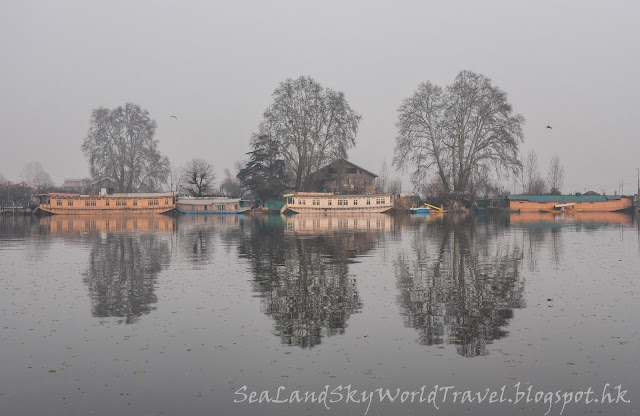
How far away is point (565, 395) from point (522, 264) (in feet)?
41.3

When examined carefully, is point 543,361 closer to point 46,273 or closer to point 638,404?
point 638,404

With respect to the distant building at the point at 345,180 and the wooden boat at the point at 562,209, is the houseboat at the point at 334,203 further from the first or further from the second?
the wooden boat at the point at 562,209

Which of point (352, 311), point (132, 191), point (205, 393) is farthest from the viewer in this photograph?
point (132, 191)

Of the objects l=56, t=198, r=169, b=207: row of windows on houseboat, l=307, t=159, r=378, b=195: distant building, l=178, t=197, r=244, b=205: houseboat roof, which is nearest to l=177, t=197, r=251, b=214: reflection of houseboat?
l=178, t=197, r=244, b=205: houseboat roof

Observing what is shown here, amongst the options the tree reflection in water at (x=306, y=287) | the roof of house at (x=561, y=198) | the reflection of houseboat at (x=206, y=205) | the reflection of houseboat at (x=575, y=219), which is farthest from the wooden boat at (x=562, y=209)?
the tree reflection in water at (x=306, y=287)

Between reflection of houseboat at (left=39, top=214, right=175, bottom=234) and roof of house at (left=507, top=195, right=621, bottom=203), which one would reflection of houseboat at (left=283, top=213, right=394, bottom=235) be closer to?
reflection of houseboat at (left=39, top=214, right=175, bottom=234)

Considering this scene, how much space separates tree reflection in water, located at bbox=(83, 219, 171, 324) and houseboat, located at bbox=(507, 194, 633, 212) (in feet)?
230

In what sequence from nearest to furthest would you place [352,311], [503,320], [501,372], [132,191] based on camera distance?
[501,372] → [503,320] → [352,311] → [132,191]

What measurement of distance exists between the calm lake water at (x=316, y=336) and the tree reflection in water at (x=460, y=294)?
0.07 metres

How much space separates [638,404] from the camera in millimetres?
6691

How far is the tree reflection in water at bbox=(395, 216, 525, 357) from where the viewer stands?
31.9ft

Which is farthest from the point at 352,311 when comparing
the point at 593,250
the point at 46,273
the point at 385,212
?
the point at 385,212

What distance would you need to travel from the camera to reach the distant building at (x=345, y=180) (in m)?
91.4

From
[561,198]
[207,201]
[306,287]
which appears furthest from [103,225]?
[561,198]
